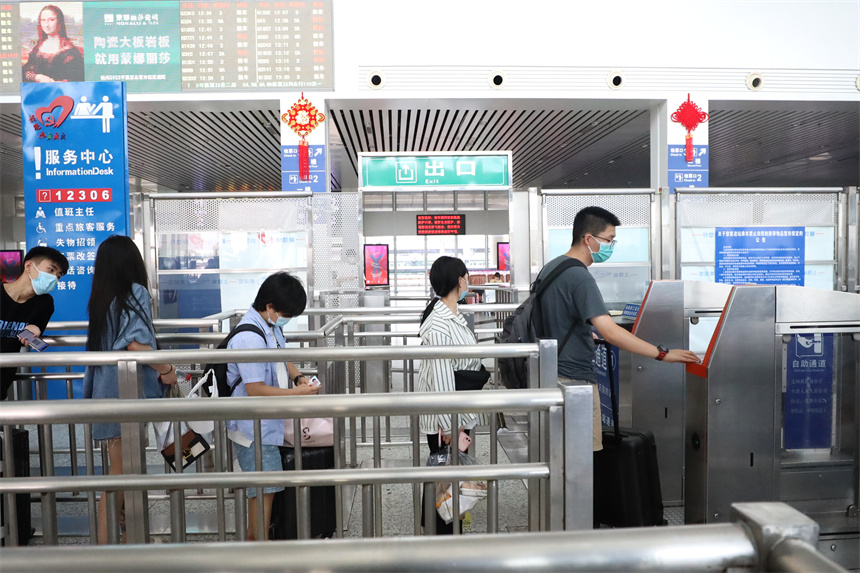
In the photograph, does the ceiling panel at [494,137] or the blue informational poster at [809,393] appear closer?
the blue informational poster at [809,393]

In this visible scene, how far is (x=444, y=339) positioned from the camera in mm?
2707

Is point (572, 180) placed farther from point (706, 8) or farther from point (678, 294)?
point (678, 294)

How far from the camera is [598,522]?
2814mm

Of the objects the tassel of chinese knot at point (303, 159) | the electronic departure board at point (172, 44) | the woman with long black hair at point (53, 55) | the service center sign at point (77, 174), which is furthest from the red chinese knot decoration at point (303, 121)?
the service center sign at point (77, 174)

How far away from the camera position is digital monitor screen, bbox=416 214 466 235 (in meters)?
11.5

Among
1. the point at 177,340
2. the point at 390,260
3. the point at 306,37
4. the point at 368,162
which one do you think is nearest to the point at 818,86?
the point at 368,162

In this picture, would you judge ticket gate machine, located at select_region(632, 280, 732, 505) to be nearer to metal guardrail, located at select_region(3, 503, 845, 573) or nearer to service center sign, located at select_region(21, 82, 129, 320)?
metal guardrail, located at select_region(3, 503, 845, 573)

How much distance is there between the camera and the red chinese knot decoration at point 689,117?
7352mm

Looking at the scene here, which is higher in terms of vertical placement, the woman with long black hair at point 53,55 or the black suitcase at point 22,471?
the woman with long black hair at point 53,55

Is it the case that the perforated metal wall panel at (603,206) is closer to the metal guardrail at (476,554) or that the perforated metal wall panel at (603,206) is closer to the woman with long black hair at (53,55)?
the metal guardrail at (476,554)

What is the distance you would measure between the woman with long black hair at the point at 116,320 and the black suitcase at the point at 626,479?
80.5 inches

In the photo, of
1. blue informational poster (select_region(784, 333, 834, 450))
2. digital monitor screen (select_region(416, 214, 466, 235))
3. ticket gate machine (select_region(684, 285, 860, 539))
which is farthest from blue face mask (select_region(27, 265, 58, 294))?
digital monitor screen (select_region(416, 214, 466, 235))

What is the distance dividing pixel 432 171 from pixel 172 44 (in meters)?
3.60

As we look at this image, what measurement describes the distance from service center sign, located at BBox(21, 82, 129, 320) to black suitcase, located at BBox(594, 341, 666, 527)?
4.00 meters
